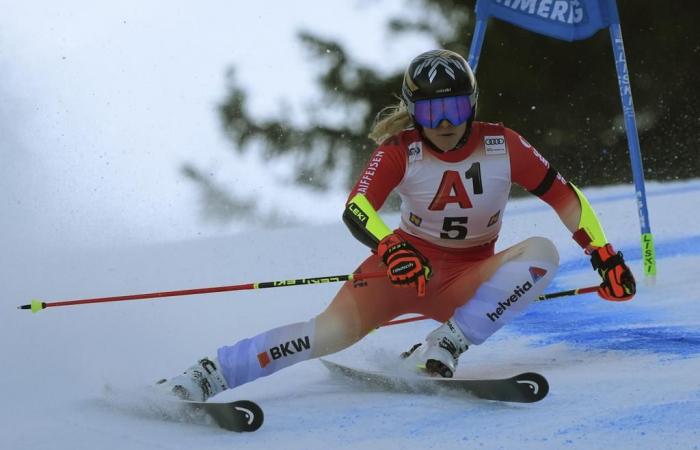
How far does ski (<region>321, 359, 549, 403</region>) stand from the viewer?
2.52 meters

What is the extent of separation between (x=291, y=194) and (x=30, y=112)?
5154 millimetres

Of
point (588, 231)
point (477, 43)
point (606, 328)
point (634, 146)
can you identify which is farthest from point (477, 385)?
point (634, 146)

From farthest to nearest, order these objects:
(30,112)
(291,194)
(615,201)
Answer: (291,194), (615,201), (30,112)

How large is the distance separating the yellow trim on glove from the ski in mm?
419

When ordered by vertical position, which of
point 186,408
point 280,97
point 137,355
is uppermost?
point 280,97

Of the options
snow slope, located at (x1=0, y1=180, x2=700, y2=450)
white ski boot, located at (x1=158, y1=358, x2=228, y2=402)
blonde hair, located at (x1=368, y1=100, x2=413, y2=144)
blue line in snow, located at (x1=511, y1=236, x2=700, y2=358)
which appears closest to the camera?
snow slope, located at (x1=0, y1=180, x2=700, y2=450)

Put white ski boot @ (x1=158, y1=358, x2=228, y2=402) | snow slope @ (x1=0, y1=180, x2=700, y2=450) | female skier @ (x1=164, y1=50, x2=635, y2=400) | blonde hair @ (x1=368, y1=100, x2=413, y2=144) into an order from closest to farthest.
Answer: snow slope @ (x1=0, y1=180, x2=700, y2=450), white ski boot @ (x1=158, y1=358, x2=228, y2=402), female skier @ (x1=164, y1=50, x2=635, y2=400), blonde hair @ (x1=368, y1=100, x2=413, y2=144)

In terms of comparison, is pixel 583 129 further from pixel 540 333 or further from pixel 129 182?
pixel 540 333

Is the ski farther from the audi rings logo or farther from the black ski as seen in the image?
the audi rings logo

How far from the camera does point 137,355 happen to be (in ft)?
12.2

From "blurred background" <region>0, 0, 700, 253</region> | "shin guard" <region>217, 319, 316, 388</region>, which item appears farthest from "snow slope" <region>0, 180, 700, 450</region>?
"blurred background" <region>0, 0, 700, 253</region>

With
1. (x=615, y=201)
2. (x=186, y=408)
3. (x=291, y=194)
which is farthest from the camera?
(x=291, y=194)

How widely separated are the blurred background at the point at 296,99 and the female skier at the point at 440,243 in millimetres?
6444

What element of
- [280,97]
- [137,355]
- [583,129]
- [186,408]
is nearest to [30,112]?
[137,355]
